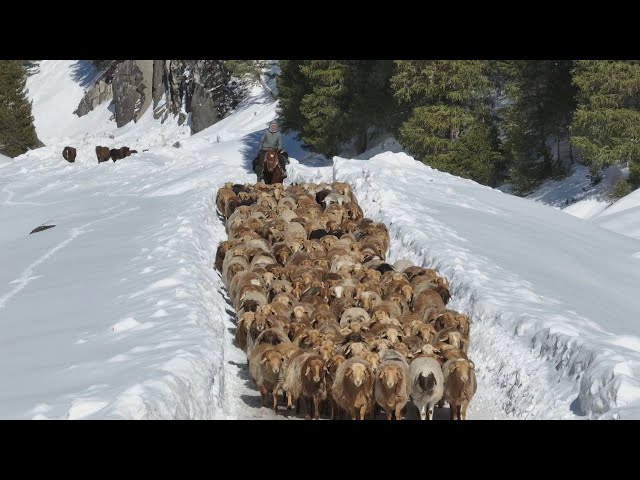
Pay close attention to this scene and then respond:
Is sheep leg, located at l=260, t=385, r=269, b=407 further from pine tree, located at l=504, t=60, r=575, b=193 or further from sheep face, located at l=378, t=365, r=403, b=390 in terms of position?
pine tree, located at l=504, t=60, r=575, b=193

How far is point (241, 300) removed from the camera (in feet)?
52.6

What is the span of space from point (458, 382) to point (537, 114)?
30.9m

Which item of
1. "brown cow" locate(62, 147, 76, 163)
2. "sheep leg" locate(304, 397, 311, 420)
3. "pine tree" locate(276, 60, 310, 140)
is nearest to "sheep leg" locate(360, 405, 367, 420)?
"sheep leg" locate(304, 397, 311, 420)

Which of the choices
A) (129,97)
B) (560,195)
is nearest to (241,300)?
(560,195)

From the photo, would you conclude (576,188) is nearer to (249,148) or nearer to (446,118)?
(446,118)

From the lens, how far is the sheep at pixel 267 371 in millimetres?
13219

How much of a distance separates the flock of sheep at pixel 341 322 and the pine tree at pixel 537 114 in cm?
2085

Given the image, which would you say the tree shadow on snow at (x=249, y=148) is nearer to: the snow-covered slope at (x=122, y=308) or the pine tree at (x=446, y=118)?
the snow-covered slope at (x=122, y=308)

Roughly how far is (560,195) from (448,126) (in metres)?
5.31

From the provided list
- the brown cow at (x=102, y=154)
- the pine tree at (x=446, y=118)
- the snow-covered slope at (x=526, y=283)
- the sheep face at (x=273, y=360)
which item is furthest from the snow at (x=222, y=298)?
the brown cow at (x=102, y=154)

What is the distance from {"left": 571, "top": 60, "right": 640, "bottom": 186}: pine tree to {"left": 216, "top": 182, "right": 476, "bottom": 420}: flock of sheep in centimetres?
1645

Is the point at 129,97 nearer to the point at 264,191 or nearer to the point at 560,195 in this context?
the point at 560,195

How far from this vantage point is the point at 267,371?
13.2 meters

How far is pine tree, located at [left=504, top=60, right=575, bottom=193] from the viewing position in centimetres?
4131
